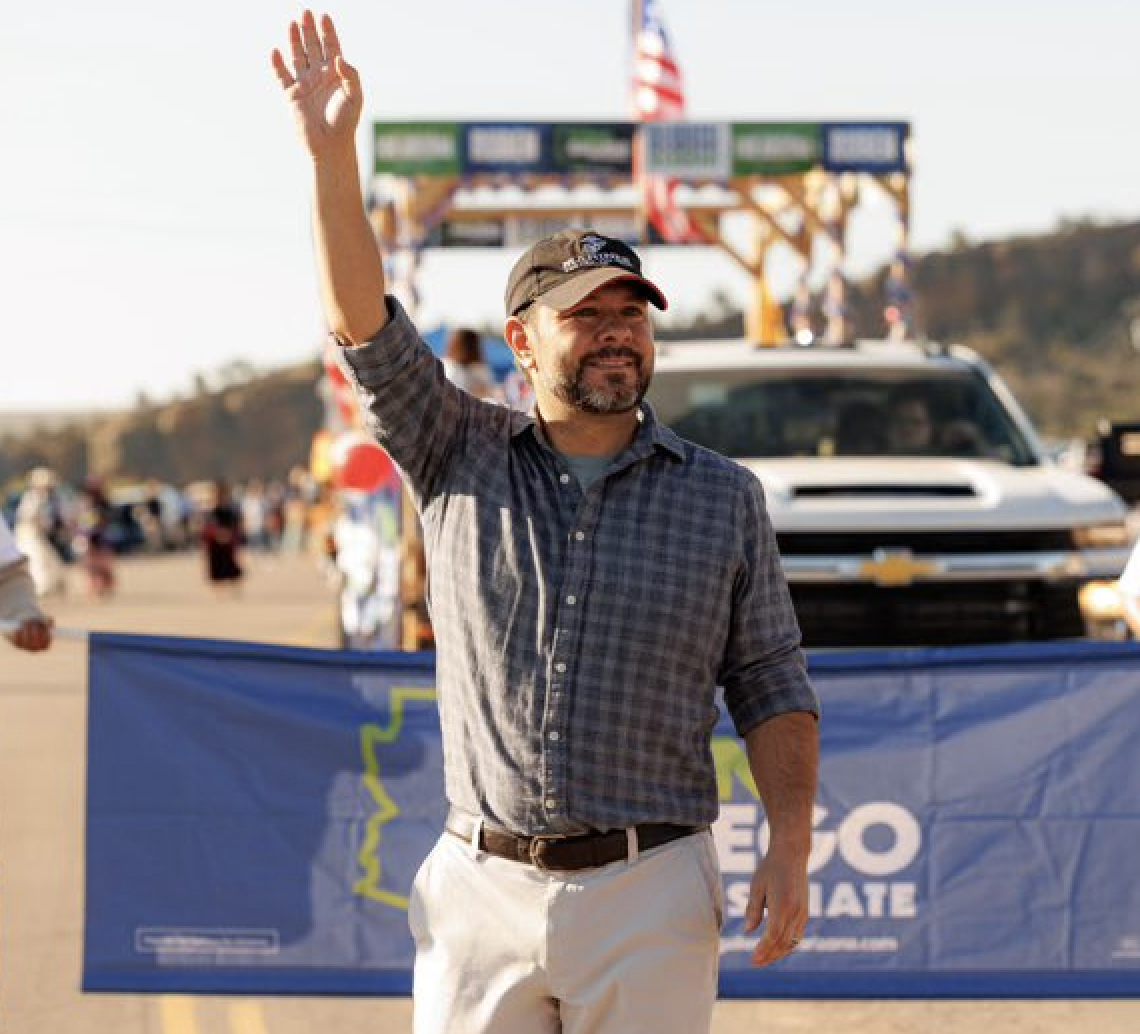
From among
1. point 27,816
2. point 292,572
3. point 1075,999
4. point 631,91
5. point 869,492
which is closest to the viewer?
point 1075,999

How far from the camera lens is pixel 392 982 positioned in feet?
21.2

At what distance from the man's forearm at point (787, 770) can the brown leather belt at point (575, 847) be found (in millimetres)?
195

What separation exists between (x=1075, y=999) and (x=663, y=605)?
3127 mm

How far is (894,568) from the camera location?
979 centimetres

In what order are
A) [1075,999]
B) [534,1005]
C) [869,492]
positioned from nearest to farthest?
[534,1005] → [1075,999] → [869,492]

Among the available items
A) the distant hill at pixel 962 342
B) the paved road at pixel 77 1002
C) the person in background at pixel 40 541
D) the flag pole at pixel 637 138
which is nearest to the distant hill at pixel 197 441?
the distant hill at pixel 962 342

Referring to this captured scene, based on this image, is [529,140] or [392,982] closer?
[392,982]

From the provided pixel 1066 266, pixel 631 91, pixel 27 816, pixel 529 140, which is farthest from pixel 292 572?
pixel 1066 266

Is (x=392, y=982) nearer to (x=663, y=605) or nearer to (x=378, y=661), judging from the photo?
(x=378, y=661)

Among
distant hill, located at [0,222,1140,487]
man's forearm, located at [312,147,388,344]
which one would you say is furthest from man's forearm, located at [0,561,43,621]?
distant hill, located at [0,222,1140,487]

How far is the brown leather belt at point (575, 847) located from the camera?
3781 millimetres

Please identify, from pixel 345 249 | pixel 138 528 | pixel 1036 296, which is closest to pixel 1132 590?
pixel 345 249

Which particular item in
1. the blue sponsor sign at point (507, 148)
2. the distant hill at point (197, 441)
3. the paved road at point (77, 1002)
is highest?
the distant hill at point (197, 441)

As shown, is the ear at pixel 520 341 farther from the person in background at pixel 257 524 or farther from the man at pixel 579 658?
the person in background at pixel 257 524
